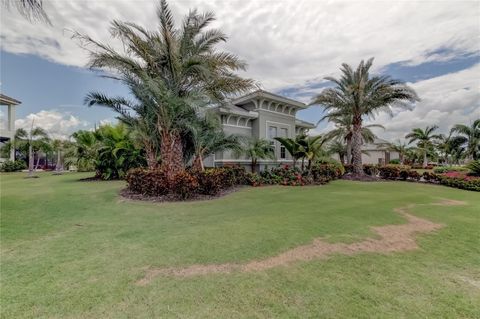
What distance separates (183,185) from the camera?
9.37m

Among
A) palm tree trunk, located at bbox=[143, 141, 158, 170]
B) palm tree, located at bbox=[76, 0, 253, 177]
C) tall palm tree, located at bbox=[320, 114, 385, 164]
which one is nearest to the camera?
palm tree, located at bbox=[76, 0, 253, 177]

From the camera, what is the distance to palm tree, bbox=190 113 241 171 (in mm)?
10633

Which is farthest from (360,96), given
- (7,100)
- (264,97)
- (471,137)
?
(7,100)

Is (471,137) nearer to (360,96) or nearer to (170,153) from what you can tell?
(360,96)

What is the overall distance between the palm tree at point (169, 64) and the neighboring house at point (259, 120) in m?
4.79

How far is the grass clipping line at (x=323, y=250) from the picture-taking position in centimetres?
343

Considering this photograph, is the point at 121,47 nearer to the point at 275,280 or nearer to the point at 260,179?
the point at 260,179

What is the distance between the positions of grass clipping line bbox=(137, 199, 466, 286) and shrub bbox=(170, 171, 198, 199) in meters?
5.89

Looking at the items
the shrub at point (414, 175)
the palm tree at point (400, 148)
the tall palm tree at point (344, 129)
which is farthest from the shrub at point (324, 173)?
the palm tree at point (400, 148)

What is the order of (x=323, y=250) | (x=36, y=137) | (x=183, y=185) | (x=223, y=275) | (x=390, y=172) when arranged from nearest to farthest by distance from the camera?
(x=223, y=275) → (x=323, y=250) → (x=183, y=185) → (x=390, y=172) → (x=36, y=137)

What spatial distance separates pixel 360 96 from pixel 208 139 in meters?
13.4

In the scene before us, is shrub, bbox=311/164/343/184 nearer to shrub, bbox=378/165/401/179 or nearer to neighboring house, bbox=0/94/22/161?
shrub, bbox=378/165/401/179

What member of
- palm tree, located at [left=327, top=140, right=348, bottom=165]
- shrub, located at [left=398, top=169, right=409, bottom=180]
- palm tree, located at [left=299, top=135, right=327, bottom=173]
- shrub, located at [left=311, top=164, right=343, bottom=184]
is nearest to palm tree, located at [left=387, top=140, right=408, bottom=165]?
palm tree, located at [left=327, top=140, right=348, bottom=165]

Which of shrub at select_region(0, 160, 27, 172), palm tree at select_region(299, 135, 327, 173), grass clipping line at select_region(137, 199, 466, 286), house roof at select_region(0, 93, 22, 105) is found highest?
house roof at select_region(0, 93, 22, 105)
